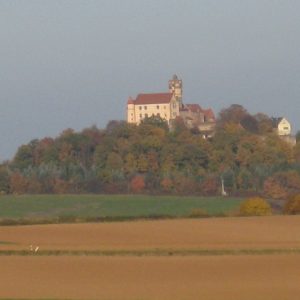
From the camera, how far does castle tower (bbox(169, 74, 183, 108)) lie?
169625 mm

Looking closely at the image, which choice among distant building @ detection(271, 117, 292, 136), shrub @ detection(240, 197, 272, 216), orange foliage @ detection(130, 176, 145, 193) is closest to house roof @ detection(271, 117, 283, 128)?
distant building @ detection(271, 117, 292, 136)

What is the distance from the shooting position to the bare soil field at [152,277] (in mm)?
23688

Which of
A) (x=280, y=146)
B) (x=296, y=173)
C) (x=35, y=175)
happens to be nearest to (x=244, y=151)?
(x=280, y=146)

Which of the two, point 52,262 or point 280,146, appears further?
point 280,146

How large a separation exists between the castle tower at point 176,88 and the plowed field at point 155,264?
12027cm

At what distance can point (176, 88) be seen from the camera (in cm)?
17225

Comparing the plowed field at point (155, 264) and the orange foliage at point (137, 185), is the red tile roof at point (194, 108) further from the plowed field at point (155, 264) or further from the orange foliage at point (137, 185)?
the plowed field at point (155, 264)

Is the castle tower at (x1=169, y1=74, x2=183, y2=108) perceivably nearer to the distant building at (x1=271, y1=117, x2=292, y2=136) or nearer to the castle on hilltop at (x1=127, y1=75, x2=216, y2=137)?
the castle on hilltop at (x1=127, y1=75, x2=216, y2=137)

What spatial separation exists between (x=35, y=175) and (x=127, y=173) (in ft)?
30.3

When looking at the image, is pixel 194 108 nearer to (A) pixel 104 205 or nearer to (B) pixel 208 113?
(B) pixel 208 113

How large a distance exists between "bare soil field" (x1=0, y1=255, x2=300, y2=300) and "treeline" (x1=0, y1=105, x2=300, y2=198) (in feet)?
180

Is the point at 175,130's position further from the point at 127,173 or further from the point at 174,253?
the point at 174,253

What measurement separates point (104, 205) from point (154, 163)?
1047 inches

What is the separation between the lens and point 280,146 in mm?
110125
